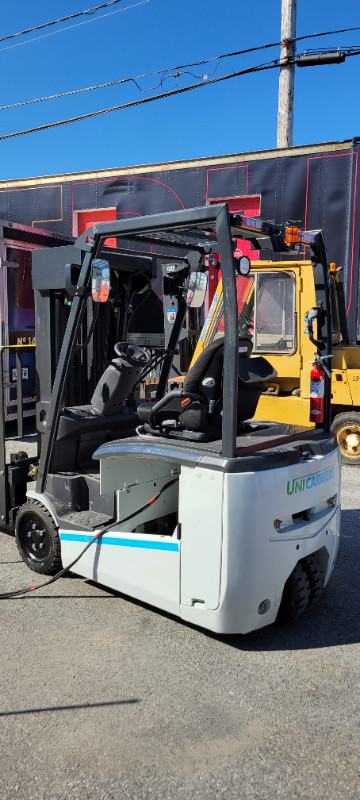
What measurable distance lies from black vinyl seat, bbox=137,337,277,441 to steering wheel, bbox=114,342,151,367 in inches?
32.8

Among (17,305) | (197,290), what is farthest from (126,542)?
(17,305)

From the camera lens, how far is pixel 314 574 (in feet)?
12.0

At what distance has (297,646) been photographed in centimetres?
347

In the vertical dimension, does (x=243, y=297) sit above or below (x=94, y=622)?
above

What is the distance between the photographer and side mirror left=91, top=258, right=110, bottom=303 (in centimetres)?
363

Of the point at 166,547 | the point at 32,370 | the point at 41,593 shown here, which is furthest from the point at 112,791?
the point at 32,370

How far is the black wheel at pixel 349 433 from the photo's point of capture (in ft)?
25.4

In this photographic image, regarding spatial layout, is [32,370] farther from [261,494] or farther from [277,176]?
[261,494]

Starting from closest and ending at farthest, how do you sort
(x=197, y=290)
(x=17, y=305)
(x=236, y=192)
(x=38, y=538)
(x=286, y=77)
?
(x=197, y=290) < (x=38, y=538) < (x=17, y=305) < (x=236, y=192) < (x=286, y=77)

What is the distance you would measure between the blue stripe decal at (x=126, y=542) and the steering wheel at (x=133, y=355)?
1291 millimetres

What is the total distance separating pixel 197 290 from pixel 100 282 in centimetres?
72

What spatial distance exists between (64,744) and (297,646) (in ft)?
4.56

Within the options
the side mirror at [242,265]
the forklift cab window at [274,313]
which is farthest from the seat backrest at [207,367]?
the forklift cab window at [274,313]

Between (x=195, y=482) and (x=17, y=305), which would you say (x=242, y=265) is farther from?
(x=17, y=305)
